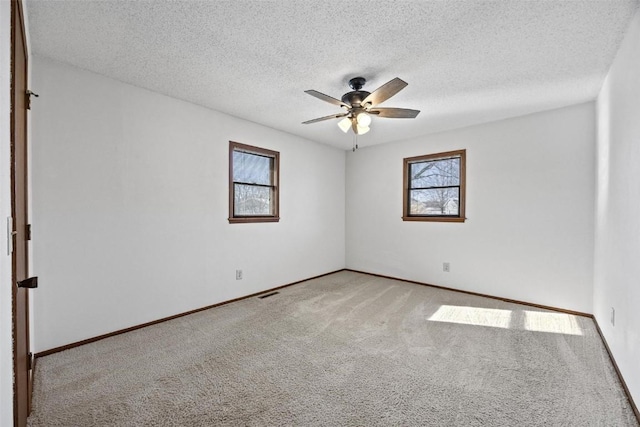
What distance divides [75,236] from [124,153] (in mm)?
895

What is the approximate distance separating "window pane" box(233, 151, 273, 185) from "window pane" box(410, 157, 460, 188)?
2457 mm

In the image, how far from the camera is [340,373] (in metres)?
2.17

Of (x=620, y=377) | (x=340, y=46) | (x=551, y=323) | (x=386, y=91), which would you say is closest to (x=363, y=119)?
(x=386, y=91)

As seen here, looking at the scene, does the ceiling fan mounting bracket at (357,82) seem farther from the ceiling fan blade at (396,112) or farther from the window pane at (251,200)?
the window pane at (251,200)

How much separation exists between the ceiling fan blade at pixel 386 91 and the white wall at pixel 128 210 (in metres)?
2.04

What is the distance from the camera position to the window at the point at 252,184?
3.92 m

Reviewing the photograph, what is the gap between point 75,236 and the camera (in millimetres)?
2557

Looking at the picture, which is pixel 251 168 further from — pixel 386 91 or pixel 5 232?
pixel 5 232

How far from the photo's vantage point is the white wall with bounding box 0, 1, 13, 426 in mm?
1046

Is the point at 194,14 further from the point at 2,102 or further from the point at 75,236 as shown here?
the point at 75,236

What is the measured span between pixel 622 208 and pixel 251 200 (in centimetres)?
390

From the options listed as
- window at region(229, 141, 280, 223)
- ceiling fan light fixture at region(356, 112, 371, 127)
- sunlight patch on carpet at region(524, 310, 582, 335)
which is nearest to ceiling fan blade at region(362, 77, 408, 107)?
ceiling fan light fixture at region(356, 112, 371, 127)

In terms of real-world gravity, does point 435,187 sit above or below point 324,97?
below

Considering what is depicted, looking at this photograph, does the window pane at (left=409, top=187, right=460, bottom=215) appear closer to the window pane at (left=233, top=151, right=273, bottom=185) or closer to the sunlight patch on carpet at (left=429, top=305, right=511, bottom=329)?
the sunlight patch on carpet at (left=429, top=305, right=511, bottom=329)
